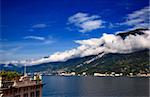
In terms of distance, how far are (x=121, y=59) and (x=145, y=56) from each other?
54.4 feet

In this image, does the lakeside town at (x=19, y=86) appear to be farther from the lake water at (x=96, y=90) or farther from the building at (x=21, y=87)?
the lake water at (x=96, y=90)

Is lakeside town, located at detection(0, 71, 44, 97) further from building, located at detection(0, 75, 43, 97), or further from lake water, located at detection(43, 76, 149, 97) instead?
lake water, located at detection(43, 76, 149, 97)

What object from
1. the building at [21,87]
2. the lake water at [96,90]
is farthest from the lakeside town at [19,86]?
the lake water at [96,90]

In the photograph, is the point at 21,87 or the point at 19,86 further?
the point at 21,87

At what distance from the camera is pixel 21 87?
40.2ft

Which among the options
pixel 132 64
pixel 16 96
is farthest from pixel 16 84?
pixel 132 64

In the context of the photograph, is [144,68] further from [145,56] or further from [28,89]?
[28,89]

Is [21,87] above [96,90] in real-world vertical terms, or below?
above

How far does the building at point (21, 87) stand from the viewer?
11.0 meters

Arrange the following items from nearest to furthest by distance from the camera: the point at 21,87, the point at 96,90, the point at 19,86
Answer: the point at 19,86, the point at 21,87, the point at 96,90

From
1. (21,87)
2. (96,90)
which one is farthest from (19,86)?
(96,90)

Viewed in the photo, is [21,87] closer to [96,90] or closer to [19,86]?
[19,86]

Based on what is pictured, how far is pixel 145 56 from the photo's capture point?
481ft

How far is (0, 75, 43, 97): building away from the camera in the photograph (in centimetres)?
1098
